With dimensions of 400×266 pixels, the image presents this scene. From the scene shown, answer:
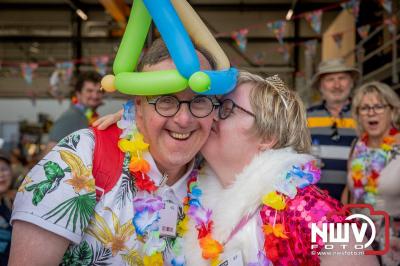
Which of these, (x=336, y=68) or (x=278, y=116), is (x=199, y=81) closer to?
(x=278, y=116)

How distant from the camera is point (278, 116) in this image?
176 cm

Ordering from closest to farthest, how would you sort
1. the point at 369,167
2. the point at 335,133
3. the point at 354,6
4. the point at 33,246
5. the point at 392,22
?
1. the point at 33,246
2. the point at 369,167
3. the point at 335,133
4. the point at 392,22
5. the point at 354,6

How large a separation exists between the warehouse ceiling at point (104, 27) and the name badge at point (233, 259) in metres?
9.51

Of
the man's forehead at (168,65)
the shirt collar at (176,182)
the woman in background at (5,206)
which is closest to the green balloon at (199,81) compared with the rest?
the man's forehead at (168,65)

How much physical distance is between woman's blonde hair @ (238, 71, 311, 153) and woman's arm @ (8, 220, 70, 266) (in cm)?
82

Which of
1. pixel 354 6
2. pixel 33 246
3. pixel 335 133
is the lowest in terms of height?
pixel 33 246

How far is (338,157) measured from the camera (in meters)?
3.61

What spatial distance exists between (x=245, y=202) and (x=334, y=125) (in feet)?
7.39

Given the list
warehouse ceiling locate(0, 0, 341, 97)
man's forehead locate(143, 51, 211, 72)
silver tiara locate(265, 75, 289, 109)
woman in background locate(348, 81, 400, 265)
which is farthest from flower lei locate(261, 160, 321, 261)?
warehouse ceiling locate(0, 0, 341, 97)

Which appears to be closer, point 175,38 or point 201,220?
point 175,38

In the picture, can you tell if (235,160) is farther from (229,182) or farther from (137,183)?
(137,183)

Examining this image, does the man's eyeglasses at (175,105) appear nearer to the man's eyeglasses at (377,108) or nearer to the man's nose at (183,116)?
the man's nose at (183,116)

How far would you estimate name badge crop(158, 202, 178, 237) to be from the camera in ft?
5.61

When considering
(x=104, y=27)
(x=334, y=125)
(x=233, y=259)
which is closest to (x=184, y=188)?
(x=233, y=259)
